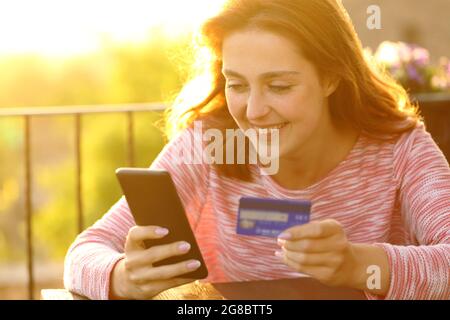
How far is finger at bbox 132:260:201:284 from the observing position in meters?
1.59

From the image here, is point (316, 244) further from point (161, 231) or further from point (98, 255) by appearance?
point (98, 255)

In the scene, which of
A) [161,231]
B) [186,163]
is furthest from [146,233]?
[186,163]

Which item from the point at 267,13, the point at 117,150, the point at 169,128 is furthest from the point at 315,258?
the point at 117,150

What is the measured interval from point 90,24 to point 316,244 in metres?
38.3

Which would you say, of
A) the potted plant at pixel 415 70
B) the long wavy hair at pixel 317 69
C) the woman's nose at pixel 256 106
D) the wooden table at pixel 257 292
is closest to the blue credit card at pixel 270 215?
the wooden table at pixel 257 292

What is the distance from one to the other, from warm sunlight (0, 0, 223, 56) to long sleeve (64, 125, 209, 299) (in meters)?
27.4

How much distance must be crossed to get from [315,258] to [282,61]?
0.50m

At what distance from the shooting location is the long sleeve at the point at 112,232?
1758 millimetres

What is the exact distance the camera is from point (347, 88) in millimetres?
2039

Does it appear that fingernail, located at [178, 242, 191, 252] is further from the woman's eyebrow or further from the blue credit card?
the woman's eyebrow

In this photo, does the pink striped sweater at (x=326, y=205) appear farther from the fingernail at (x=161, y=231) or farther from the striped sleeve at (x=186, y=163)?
the fingernail at (x=161, y=231)

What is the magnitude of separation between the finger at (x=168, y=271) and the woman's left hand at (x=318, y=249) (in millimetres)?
191
